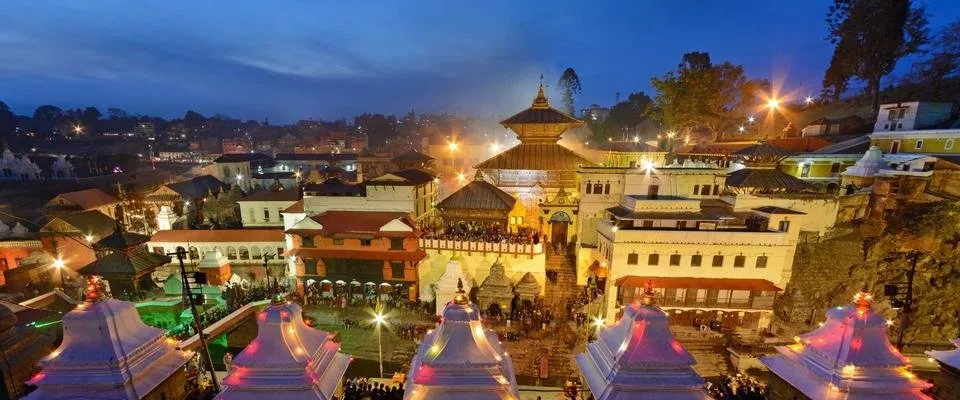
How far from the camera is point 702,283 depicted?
2136 centimetres

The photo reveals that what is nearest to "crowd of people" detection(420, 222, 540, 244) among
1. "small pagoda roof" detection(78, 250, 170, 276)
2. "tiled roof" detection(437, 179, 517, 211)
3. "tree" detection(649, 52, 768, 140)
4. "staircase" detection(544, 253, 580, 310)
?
"tiled roof" detection(437, 179, 517, 211)

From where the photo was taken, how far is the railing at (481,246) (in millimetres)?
23734

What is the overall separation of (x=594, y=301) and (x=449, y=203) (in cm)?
1135

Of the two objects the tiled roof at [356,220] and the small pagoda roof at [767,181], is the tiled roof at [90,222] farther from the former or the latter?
the small pagoda roof at [767,181]

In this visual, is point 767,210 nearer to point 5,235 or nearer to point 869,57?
point 869,57

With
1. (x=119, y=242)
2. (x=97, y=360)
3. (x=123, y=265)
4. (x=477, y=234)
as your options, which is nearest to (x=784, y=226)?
(x=477, y=234)

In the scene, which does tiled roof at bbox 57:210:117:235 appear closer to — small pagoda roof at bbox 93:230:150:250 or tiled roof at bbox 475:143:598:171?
small pagoda roof at bbox 93:230:150:250

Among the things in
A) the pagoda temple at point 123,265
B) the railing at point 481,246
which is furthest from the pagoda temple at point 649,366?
the pagoda temple at point 123,265

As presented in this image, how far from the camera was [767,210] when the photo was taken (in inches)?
923

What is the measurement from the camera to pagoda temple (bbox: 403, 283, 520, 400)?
7.32 m

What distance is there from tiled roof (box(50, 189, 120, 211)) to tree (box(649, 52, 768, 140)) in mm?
62791

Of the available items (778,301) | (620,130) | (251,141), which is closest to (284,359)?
(778,301)

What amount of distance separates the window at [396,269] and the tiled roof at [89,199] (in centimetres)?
3745

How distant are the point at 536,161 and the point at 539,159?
1.15 ft
